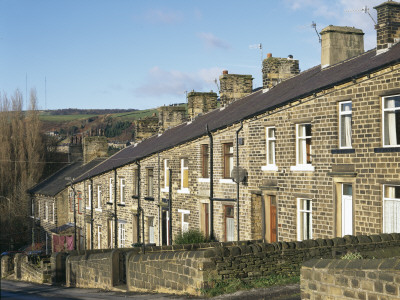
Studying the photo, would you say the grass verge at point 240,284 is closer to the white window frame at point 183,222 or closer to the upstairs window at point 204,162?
the upstairs window at point 204,162

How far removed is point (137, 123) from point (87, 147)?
8994 millimetres

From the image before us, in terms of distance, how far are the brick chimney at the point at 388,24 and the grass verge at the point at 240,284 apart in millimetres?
10261

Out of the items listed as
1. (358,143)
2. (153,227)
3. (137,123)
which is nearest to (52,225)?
(137,123)

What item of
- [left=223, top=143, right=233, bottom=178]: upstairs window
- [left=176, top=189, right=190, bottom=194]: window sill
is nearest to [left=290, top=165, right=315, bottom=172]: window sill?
[left=223, top=143, right=233, bottom=178]: upstairs window

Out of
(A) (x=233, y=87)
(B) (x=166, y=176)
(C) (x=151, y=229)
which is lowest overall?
(C) (x=151, y=229)

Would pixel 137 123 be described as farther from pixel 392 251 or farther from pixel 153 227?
pixel 392 251

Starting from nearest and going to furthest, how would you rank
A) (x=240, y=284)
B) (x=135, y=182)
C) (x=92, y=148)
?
(x=240, y=284)
(x=135, y=182)
(x=92, y=148)

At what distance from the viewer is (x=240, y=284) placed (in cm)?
1399

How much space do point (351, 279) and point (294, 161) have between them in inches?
427

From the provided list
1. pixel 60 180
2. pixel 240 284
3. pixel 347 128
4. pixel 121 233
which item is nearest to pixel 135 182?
pixel 121 233

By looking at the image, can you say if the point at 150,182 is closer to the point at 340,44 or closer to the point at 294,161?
the point at 294,161

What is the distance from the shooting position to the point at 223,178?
25.5 metres

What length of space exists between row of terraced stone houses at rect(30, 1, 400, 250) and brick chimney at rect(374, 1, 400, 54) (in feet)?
0.12

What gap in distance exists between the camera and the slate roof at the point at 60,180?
1844 inches
